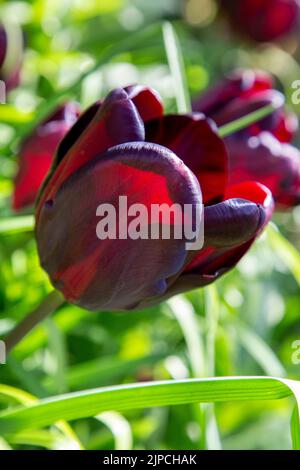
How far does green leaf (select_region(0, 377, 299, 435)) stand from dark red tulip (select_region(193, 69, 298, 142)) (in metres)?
0.24

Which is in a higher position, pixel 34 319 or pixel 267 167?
pixel 267 167

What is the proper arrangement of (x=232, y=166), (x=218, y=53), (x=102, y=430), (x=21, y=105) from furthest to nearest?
(x=218, y=53) → (x=21, y=105) → (x=102, y=430) → (x=232, y=166)

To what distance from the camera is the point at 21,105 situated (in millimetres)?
871

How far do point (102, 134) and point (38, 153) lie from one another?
0.73 feet

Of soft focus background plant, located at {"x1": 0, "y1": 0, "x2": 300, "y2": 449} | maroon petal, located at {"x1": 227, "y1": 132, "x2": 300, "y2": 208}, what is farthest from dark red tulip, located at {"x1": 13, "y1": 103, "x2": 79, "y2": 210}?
maroon petal, located at {"x1": 227, "y1": 132, "x2": 300, "y2": 208}

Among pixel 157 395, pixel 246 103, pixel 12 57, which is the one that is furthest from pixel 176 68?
pixel 157 395

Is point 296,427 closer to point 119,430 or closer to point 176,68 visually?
point 119,430

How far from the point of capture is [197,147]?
1.54ft

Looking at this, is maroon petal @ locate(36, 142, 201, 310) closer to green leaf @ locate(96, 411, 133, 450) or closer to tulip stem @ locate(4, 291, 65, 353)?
tulip stem @ locate(4, 291, 65, 353)

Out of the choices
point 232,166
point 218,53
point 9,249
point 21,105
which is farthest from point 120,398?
point 218,53

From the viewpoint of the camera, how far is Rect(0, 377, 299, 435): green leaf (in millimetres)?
394

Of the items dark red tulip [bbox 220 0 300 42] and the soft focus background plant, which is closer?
the soft focus background plant

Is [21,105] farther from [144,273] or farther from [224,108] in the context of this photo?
[144,273]

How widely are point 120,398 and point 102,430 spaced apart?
0.99 ft
